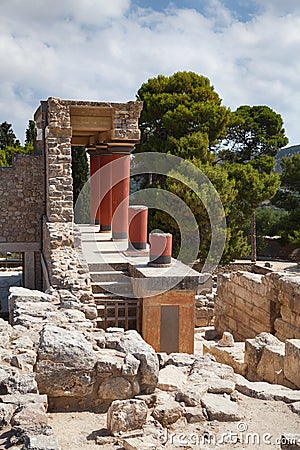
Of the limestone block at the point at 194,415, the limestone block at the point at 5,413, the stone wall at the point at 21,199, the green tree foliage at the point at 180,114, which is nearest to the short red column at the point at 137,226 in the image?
the stone wall at the point at 21,199

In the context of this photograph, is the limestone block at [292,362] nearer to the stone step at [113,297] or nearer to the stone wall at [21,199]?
the stone step at [113,297]

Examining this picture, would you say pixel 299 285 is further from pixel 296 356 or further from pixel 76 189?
pixel 76 189

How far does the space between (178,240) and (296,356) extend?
1385cm

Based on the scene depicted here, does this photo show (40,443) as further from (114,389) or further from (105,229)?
(105,229)

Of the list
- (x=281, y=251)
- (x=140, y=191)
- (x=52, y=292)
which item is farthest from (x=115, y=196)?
(x=281, y=251)

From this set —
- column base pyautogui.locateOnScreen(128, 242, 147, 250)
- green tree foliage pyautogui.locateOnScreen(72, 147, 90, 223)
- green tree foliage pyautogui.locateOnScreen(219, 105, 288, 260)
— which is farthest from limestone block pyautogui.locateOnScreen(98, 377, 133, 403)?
green tree foliage pyautogui.locateOnScreen(72, 147, 90, 223)

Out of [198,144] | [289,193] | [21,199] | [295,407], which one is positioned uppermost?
[198,144]

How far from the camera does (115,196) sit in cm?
1416

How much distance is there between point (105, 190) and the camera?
1568 cm

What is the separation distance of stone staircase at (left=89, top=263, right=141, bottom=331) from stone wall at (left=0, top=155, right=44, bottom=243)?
3.56 metres

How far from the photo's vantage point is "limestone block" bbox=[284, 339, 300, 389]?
689cm


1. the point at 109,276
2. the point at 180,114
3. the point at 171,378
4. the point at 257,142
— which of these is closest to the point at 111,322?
the point at 109,276

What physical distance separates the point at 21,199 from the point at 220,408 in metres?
10.7

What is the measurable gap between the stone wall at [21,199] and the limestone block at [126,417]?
34.7 ft
